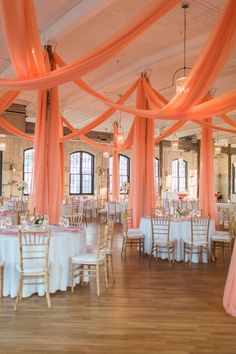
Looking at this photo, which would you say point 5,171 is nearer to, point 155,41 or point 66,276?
point 155,41

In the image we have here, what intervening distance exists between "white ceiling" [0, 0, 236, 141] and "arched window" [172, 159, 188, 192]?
12.7 metres

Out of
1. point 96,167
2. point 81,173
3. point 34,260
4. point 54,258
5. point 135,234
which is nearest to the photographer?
point 34,260

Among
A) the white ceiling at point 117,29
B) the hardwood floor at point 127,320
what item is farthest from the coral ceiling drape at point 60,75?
the white ceiling at point 117,29

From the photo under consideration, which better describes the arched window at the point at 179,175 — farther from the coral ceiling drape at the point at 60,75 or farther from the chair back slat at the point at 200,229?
the chair back slat at the point at 200,229

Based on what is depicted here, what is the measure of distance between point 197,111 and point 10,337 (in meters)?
4.41

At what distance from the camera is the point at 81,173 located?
20.5 meters

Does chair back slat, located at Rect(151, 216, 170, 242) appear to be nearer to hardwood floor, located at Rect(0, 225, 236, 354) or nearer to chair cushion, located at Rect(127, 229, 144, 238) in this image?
chair cushion, located at Rect(127, 229, 144, 238)

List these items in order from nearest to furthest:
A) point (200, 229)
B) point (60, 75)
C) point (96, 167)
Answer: point (60, 75) < point (200, 229) < point (96, 167)

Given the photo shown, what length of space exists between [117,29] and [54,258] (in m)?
4.93

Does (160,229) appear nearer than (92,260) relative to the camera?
No

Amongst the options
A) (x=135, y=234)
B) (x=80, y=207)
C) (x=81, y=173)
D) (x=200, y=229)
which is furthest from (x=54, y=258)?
(x=81, y=173)

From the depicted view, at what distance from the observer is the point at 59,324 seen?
4.11 meters

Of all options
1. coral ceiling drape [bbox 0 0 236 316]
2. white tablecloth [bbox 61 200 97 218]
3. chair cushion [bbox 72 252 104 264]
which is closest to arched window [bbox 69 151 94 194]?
white tablecloth [bbox 61 200 97 218]

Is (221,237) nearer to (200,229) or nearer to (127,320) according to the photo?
(200,229)
